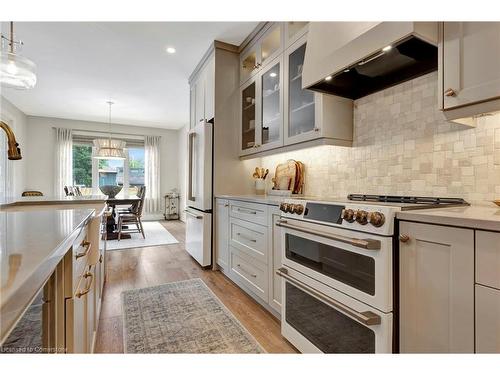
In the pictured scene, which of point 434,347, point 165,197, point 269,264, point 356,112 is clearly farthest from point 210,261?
point 165,197

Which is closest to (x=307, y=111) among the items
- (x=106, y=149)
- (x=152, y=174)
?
(x=106, y=149)

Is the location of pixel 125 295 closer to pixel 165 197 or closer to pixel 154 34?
pixel 154 34

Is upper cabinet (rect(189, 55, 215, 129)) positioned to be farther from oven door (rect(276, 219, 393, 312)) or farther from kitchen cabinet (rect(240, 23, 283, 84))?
oven door (rect(276, 219, 393, 312))

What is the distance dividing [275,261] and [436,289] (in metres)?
Result: 1.11

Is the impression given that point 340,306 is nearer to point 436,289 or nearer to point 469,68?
point 436,289

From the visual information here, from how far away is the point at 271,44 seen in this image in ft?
8.59

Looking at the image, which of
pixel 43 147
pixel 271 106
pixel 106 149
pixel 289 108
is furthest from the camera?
pixel 43 147

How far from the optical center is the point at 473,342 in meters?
0.86

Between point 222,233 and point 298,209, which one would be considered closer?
point 298,209

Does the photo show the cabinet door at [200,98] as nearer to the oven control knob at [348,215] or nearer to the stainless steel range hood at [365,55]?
the stainless steel range hood at [365,55]

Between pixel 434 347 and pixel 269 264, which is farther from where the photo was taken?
pixel 269 264

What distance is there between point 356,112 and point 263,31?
1.36m

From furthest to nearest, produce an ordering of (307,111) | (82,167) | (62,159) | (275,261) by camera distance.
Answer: (82,167)
(62,159)
(307,111)
(275,261)

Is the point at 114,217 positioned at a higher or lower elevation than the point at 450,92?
lower
